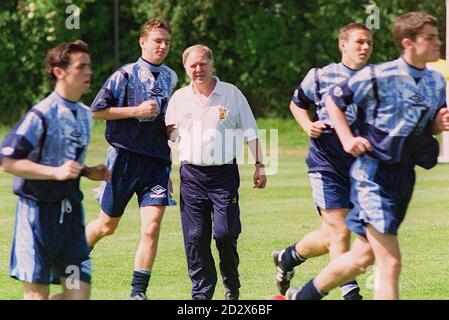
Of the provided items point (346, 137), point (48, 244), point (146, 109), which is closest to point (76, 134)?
point (48, 244)

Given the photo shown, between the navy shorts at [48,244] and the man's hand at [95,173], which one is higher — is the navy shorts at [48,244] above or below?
below

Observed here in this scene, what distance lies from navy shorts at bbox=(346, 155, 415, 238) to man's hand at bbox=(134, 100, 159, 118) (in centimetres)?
218

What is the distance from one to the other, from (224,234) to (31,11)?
28501 mm

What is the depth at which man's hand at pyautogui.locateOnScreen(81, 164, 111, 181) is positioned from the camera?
23.6 feet

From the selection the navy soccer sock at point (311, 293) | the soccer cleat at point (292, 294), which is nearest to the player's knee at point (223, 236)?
the soccer cleat at point (292, 294)

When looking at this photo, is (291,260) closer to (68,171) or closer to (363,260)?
(363,260)

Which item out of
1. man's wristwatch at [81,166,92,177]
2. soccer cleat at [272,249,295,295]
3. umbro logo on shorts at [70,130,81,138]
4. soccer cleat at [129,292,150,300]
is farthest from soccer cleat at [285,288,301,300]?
umbro logo on shorts at [70,130,81,138]

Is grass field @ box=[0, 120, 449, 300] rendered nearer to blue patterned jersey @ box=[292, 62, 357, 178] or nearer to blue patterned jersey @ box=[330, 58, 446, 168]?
blue patterned jersey @ box=[292, 62, 357, 178]

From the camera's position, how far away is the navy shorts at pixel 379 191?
7527mm

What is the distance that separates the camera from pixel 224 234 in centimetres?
960

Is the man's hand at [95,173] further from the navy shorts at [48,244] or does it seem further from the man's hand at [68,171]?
the navy shorts at [48,244]

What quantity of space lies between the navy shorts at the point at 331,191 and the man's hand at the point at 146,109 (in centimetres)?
134

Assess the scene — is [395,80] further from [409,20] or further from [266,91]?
[266,91]

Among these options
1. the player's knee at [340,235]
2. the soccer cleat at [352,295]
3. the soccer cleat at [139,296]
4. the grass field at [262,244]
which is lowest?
the grass field at [262,244]
